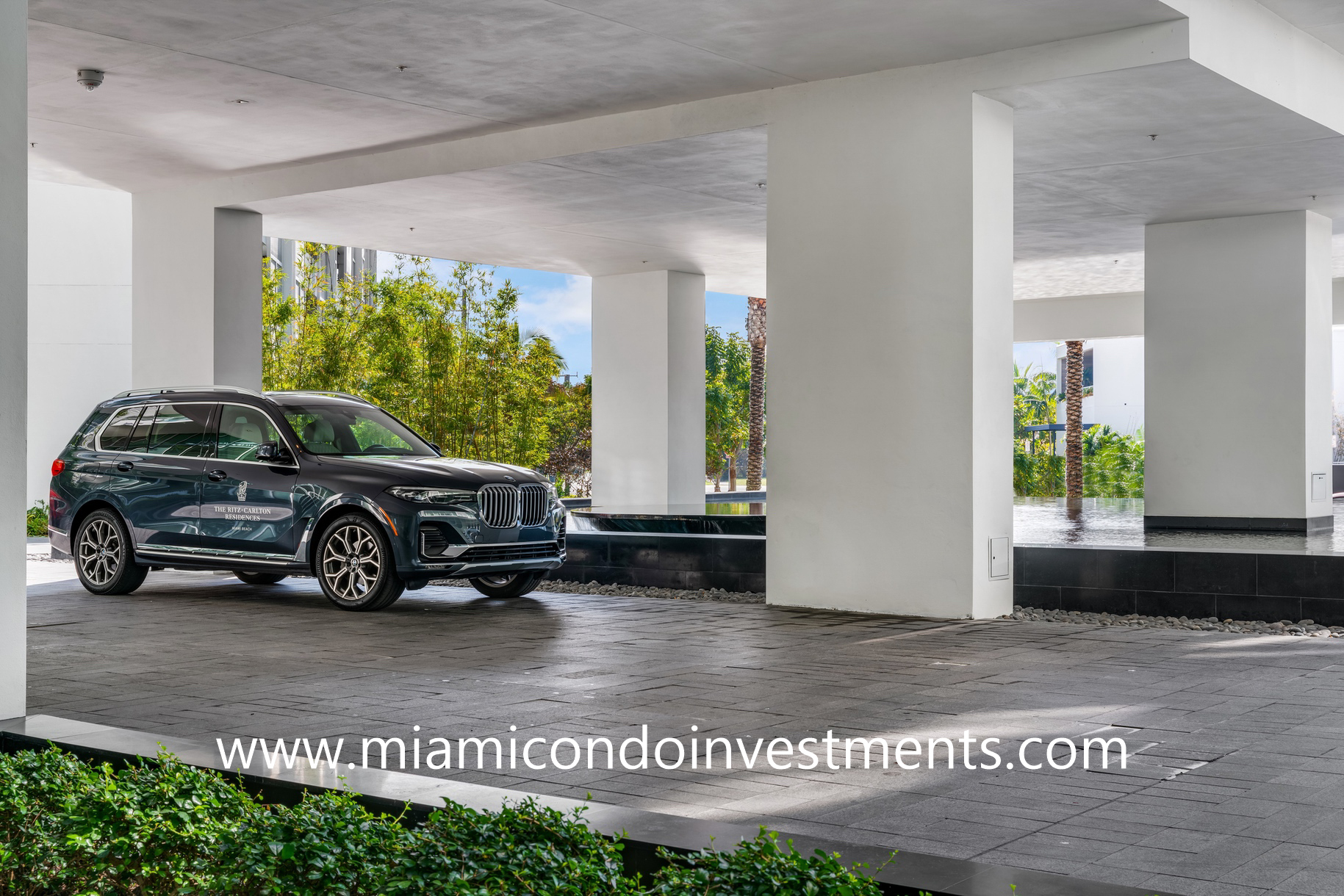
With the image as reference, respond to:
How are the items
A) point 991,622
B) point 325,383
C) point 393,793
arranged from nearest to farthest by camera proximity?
1. point 393,793
2. point 991,622
3. point 325,383

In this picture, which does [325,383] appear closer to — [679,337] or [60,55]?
[679,337]

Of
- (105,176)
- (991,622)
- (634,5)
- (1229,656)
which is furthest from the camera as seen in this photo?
(105,176)

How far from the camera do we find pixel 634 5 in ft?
28.4

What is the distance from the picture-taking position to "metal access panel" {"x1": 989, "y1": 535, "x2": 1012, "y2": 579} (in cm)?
1000

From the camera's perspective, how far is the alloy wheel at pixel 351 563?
34.3 ft

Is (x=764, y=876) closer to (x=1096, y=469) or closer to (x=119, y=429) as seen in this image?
(x=119, y=429)

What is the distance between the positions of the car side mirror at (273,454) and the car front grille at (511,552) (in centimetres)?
Answer: 171

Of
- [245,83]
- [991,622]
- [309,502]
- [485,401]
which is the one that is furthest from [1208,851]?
[485,401]

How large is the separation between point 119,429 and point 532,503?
4016 mm

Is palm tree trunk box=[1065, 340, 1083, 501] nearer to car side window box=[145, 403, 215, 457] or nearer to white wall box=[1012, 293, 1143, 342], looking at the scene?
white wall box=[1012, 293, 1143, 342]

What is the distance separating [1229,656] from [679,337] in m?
13.5

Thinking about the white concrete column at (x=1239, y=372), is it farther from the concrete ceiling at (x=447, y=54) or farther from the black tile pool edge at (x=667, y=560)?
the concrete ceiling at (x=447, y=54)

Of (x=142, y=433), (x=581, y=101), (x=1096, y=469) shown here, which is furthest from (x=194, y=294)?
(x=1096, y=469)

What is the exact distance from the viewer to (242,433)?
37.1 ft
